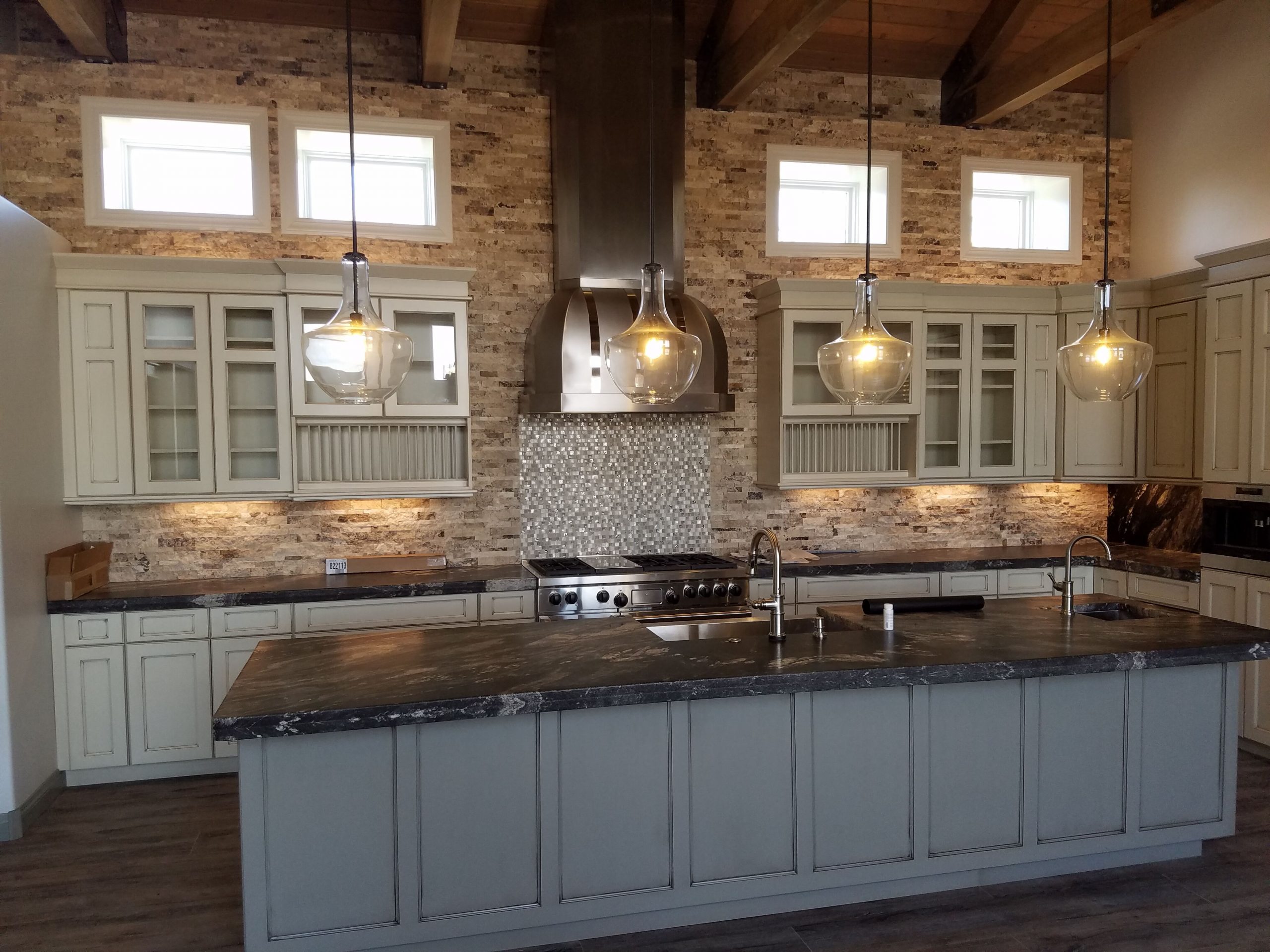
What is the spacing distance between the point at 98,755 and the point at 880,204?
5.82m

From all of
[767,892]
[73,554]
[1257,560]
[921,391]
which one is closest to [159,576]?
[73,554]

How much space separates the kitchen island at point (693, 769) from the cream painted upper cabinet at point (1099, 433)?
8.38ft

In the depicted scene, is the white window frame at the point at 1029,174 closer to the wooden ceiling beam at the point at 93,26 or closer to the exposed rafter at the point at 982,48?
the exposed rafter at the point at 982,48

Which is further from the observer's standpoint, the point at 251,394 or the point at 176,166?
the point at 176,166

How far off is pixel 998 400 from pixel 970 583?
4.33 feet

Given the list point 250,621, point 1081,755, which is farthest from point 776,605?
point 250,621

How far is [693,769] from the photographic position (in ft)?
10.3

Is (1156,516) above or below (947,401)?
below

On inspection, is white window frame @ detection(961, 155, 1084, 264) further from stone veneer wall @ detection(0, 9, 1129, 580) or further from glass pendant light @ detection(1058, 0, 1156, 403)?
glass pendant light @ detection(1058, 0, 1156, 403)

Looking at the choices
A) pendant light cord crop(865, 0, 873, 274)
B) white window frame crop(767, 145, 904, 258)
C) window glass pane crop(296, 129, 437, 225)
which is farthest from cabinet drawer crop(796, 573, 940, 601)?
window glass pane crop(296, 129, 437, 225)

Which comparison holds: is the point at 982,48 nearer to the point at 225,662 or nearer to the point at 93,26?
the point at 93,26

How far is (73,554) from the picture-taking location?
4742 mm

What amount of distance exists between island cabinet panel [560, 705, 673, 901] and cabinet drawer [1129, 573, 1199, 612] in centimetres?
390

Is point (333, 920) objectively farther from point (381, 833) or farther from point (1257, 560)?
point (1257, 560)
